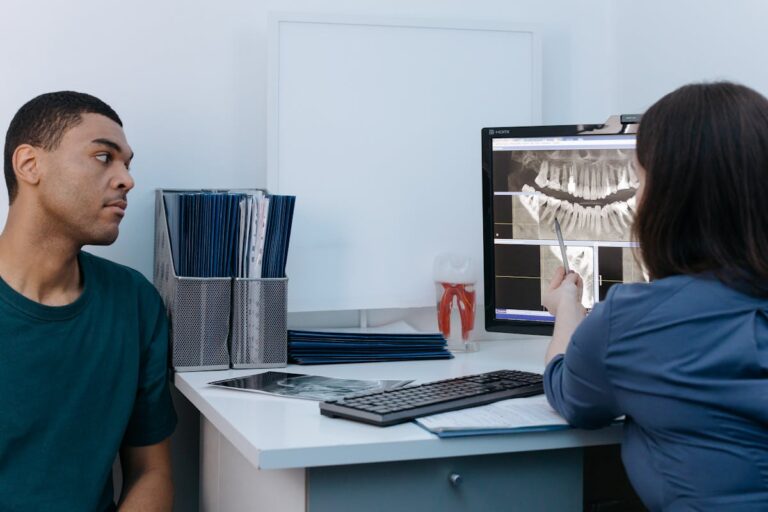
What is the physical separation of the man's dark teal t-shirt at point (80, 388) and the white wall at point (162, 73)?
35 centimetres

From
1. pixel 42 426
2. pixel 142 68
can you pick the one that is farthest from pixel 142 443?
pixel 142 68

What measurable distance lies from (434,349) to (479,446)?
611 millimetres

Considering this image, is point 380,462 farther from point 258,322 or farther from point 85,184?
point 85,184

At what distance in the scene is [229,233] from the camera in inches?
65.2

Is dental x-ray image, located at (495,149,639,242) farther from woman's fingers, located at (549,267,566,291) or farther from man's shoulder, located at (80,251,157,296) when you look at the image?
man's shoulder, located at (80,251,157,296)

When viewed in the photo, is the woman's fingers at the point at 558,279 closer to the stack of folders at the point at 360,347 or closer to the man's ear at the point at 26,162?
the stack of folders at the point at 360,347

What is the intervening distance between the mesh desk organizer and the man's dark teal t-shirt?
0.04 m

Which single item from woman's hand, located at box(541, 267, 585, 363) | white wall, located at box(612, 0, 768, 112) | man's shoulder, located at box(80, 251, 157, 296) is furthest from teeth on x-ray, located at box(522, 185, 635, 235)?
man's shoulder, located at box(80, 251, 157, 296)

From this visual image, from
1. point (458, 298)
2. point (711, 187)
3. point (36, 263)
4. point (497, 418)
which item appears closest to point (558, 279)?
point (458, 298)

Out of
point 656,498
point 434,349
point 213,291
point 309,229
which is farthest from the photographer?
point 309,229

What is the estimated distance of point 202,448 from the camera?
1814 mm

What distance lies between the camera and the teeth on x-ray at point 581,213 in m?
1.69

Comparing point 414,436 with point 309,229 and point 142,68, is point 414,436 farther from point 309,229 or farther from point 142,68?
point 142,68

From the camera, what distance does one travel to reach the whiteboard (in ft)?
6.27
